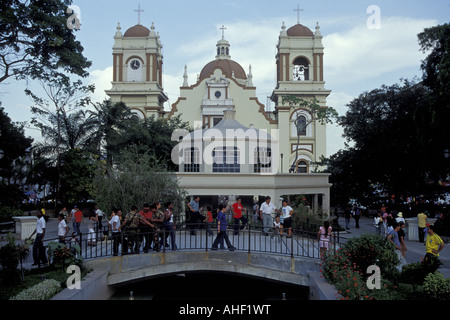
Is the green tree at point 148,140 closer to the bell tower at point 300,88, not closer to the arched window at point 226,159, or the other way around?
the arched window at point 226,159

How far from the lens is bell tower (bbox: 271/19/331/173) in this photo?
53531mm

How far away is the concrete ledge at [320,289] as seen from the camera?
10514 mm

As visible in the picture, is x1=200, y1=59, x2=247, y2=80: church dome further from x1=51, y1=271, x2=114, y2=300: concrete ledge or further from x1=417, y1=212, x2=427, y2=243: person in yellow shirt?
x1=51, y1=271, x2=114, y2=300: concrete ledge

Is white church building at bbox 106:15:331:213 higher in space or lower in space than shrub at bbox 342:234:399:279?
higher

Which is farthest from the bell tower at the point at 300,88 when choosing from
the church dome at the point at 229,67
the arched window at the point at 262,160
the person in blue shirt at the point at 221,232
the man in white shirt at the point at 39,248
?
the man in white shirt at the point at 39,248

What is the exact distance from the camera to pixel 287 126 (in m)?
53.4

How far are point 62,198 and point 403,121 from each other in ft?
79.9

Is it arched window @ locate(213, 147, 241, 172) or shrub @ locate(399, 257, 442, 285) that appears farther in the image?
arched window @ locate(213, 147, 241, 172)

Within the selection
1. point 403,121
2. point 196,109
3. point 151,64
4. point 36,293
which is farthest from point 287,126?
point 36,293

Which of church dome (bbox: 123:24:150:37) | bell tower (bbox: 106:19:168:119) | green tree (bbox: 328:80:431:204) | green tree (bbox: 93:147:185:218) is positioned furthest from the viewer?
church dome (bbox: 123:24:150:37)

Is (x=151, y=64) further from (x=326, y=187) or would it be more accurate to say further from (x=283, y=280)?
(x=283, y=280)

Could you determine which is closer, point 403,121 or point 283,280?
point 283,280

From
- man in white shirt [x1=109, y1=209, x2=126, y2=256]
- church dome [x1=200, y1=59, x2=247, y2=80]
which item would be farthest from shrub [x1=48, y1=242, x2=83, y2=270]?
church dome [x1=200, y1=59, x2=247, y2=80]

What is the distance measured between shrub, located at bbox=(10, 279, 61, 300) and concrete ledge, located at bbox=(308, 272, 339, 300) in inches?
227
